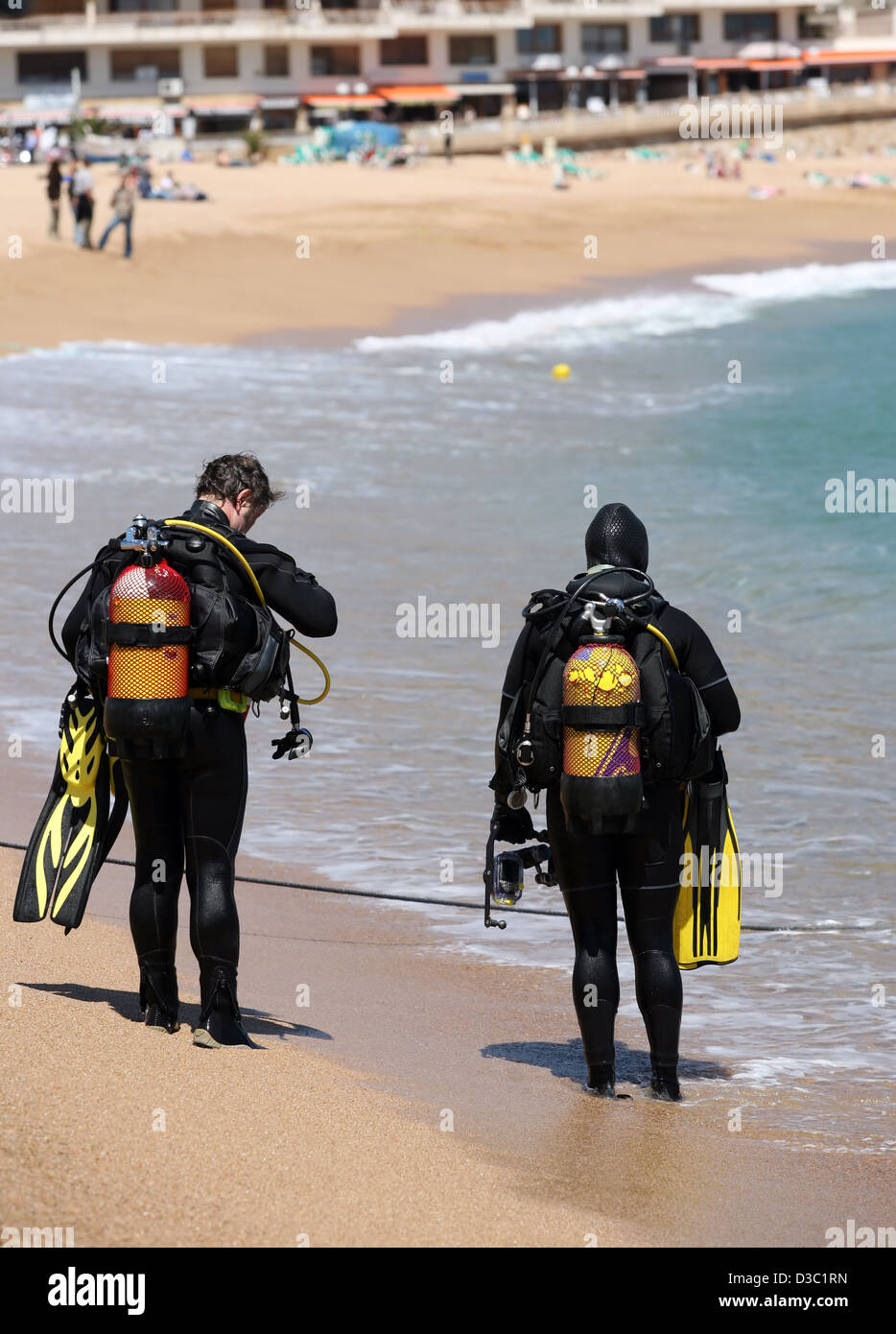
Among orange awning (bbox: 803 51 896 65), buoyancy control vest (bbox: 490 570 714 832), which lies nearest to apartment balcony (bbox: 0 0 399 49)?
orange awning (bbox: 803 51 896 65)

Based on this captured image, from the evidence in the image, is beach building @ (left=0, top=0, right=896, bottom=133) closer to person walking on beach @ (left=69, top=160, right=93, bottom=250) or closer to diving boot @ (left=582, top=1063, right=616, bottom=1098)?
person walking on beach @ (left=69, top=160, right=93, bottom=250)

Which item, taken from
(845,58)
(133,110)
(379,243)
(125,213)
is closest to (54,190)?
(125,213)

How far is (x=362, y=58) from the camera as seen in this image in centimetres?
7112

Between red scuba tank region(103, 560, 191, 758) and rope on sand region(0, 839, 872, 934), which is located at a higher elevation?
red scuba tank region(103, 560, 191, 758)

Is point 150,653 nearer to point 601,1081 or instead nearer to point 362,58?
point 601,1081

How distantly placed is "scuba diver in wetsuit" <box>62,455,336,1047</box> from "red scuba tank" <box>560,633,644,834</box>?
724 mm

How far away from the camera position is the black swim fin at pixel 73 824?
5.26 m

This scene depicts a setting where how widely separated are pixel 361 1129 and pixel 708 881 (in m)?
1.28

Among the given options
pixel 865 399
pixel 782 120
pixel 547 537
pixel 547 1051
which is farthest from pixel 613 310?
pixel 782 120

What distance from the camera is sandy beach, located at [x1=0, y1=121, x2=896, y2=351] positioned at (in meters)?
30.1

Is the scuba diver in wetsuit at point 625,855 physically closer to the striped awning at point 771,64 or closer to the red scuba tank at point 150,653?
the red scuba tank at point 150,653

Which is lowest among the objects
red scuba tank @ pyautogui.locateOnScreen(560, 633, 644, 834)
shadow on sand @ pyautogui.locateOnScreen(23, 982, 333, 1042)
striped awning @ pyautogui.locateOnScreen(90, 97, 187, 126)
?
shadow on sand @ pyautogui.locateOnScreen(23, 982, 333, 1042)

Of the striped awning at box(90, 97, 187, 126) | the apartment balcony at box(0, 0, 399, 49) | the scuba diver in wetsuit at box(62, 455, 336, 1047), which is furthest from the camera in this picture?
the apartment balcony at box(0, 0, 399, 49)

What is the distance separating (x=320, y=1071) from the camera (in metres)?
5.13
